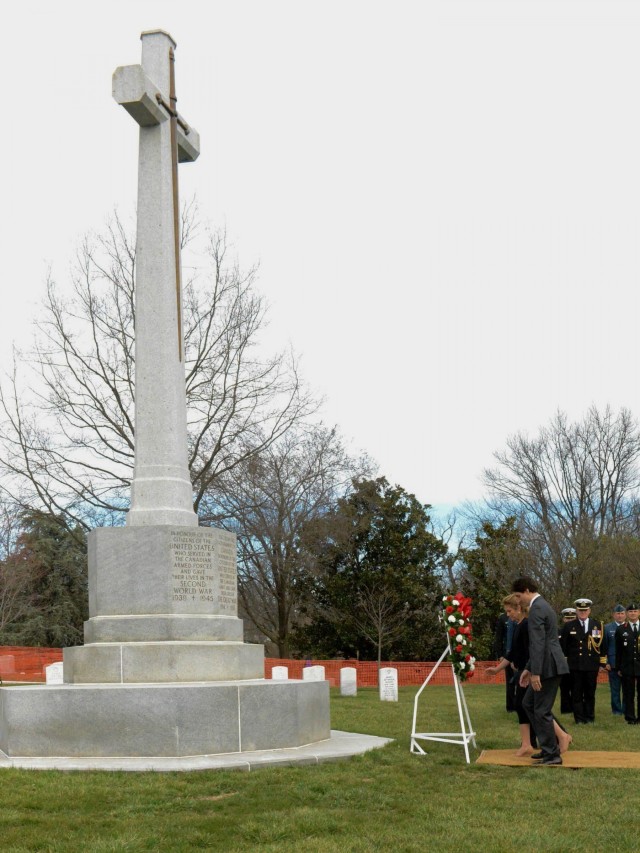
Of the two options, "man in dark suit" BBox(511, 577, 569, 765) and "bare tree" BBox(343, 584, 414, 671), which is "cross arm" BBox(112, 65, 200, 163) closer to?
"man in dark suit" BBox(511, 577, 569, 765)

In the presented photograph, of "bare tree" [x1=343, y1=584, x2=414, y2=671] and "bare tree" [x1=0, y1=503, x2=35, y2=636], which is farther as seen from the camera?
"bare tree" [x1=0, y1=503, x2=35, y2=636]

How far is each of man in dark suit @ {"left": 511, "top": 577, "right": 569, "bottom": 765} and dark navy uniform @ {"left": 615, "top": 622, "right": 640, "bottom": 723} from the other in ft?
18.3

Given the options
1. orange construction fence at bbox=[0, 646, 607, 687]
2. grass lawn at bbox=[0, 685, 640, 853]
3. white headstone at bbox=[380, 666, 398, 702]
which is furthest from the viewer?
orange construction fence at bbox=[0, 646, 607, 687]

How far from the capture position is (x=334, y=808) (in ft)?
22.1

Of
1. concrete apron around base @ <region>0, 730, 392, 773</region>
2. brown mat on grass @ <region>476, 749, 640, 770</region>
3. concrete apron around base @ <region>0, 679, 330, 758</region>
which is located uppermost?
concrete apron around base @ <region>0, 679, 330, 758</region>

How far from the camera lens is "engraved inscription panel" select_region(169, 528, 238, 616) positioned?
1008cm

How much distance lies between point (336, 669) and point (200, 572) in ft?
66.6

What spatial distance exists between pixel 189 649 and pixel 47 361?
1932 centimetres

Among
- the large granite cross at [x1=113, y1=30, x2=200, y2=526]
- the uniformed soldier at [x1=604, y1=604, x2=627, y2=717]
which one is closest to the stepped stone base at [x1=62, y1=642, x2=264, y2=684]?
the large granite cross at [x1=113, y1=30, x2=200, y2=526]

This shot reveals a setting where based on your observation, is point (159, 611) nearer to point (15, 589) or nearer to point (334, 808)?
point (334, 808)

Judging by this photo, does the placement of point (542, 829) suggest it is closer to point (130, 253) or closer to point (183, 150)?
point (183, 150)

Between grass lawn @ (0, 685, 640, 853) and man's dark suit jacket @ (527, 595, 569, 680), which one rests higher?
man's dark suit jacket @ (527, 595, 569, 680)

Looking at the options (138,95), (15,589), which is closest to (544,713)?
(138,95)

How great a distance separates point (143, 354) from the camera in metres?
10.9
